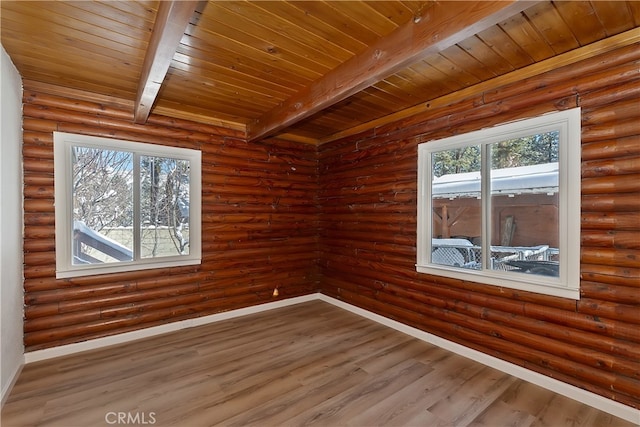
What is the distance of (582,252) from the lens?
7.38 ft

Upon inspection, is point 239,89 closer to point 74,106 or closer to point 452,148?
point 74,106

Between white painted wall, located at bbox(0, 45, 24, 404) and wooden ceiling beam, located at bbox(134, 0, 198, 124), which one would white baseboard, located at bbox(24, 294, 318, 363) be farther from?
wooden ceiling beam, located at bbox(134, 0, 198, 124)

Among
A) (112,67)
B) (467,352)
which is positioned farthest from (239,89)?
(467,352)

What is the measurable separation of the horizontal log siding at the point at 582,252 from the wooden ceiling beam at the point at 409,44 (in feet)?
4.16

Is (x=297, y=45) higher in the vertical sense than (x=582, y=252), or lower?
higher

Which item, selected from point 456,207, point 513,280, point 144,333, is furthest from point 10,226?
point 513,280

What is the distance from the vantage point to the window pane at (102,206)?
10.0ft

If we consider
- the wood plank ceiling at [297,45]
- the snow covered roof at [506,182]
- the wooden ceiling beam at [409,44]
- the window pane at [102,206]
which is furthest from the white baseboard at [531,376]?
the window pane at [102,206]

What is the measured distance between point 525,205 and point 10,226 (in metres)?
4.47

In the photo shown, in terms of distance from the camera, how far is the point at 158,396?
7.49 ft

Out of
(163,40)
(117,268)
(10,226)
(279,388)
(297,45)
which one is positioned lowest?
(279,388)

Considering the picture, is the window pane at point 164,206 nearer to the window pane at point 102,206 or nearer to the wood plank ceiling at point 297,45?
the window pane at point 102,206

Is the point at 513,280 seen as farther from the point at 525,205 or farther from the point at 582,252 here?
the point at 525,205

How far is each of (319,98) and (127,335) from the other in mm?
3320
